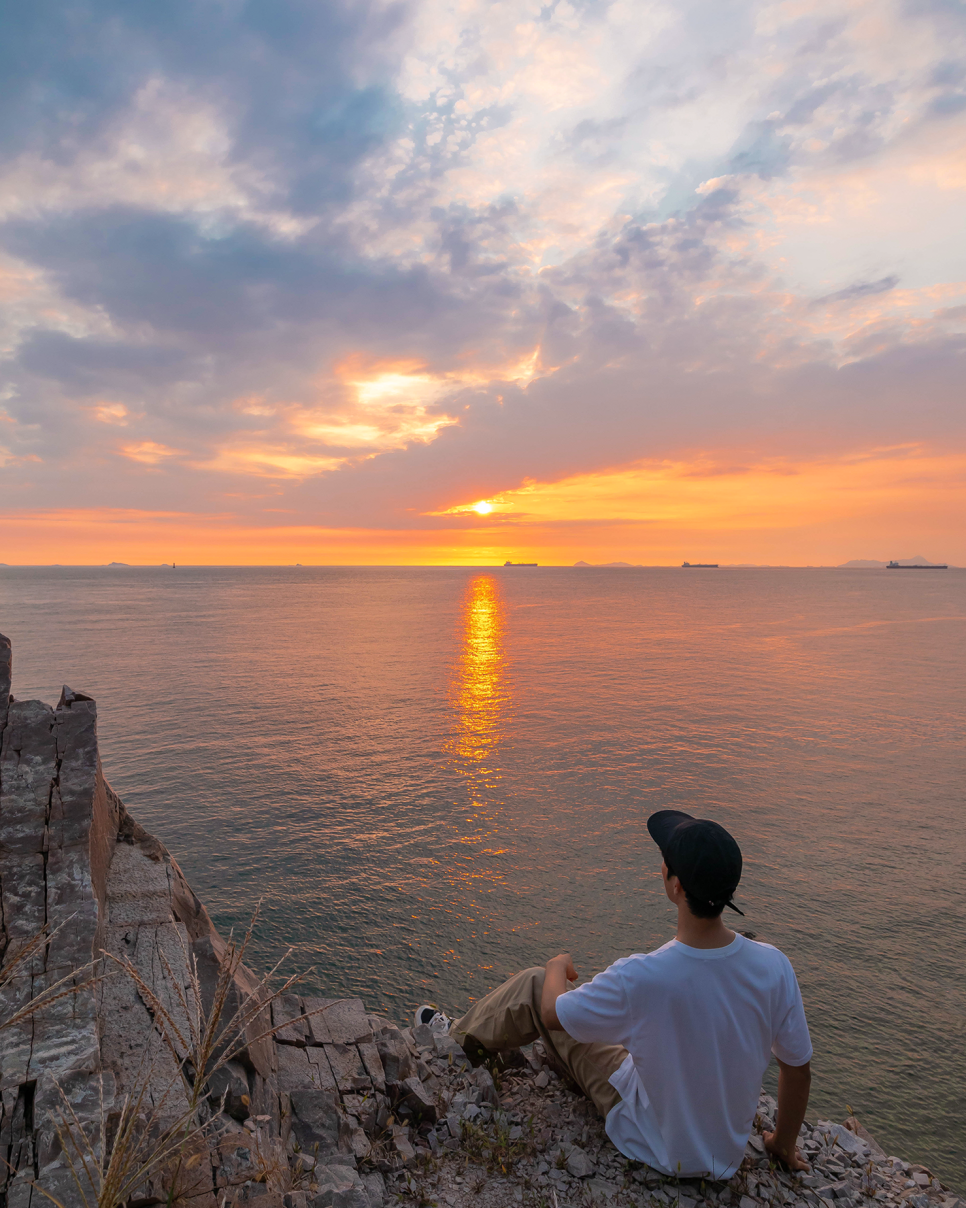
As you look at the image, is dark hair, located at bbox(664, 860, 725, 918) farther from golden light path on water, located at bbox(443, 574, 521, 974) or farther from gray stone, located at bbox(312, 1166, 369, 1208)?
golden light path on water, located at bbox(443, 574, 521, 974)

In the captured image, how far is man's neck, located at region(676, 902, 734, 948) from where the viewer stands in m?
4.30

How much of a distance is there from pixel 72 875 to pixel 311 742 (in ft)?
80.9

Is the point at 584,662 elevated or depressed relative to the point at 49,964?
depressed

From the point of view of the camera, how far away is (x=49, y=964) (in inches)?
215

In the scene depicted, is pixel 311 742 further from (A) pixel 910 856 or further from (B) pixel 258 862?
(A) pixel 910 856

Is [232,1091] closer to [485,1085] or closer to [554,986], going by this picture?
[485,1085]

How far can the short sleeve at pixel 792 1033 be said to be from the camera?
4.53 meters

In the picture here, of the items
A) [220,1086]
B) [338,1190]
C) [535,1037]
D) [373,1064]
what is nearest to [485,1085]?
[535,1037]

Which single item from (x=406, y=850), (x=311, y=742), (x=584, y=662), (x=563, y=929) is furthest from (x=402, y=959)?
(x=584, y=662)

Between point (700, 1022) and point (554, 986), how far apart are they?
113 centimetres

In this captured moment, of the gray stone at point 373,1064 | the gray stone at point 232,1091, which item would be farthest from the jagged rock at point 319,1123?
the gray stone at point 232,1091

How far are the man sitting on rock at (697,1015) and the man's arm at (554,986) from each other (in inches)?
0.4

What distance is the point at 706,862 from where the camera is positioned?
4117mm

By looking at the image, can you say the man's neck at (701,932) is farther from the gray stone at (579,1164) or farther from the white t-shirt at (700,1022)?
the gray stone at (579,1164)
